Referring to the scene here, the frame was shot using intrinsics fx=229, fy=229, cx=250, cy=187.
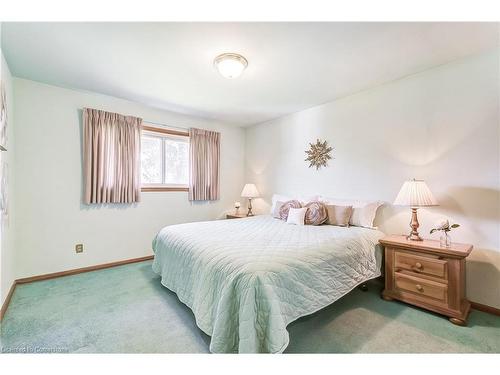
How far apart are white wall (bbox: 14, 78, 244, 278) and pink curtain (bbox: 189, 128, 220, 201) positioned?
0.73 metres

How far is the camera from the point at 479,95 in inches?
84.7

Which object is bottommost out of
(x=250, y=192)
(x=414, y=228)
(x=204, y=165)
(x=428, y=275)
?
(x=428, y=275)

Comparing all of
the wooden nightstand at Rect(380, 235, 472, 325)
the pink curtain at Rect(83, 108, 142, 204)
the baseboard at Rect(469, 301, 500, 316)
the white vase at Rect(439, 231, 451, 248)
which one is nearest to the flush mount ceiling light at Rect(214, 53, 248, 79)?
the pink curtain at Rect(83, 108, 142, 204)

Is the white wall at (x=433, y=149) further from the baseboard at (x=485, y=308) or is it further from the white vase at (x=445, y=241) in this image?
the white vase at (x=445, y=241)

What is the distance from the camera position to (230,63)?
6.88 feet

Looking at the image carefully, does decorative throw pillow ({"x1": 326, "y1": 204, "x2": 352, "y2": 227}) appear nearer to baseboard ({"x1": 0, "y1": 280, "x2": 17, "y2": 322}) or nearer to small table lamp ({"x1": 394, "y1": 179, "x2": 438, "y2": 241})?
small table lamp ({"x1": 394, "y1": 179, "x2": 438, "y2": 241})

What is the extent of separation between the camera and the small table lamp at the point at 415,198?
7.02 ft

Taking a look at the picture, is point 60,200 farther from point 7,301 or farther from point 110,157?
point 7,301

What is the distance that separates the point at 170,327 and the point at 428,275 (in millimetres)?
2283

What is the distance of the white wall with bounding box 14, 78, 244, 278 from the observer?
105 inches

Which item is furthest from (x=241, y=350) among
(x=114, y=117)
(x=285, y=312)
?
(x=114, y=117)

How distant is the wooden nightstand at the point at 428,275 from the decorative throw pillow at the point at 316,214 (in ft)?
2.26

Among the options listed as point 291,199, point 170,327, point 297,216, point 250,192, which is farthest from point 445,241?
point 250,192
